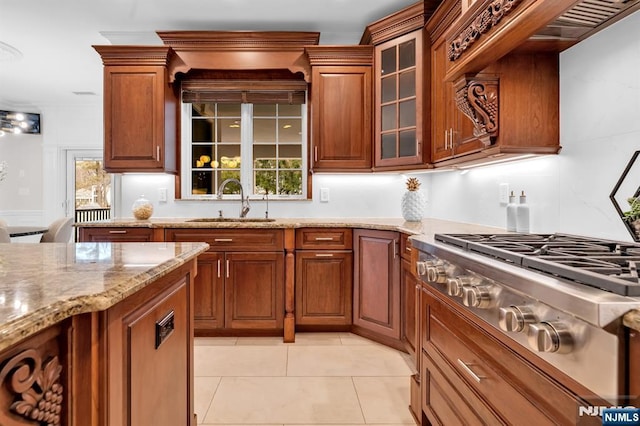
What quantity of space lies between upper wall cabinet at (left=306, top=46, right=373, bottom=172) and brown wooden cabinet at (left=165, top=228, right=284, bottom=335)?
0.89 metres

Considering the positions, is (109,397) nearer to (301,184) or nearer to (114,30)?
(301,184)

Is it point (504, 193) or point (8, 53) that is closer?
point (504, 193)

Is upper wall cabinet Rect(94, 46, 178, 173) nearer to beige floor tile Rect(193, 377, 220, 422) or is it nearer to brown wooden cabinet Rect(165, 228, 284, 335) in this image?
brown wooden cabinet Rect(165, 228, 284, 335)

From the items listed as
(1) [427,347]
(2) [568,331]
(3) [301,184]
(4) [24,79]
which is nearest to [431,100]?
(3) [301,184]

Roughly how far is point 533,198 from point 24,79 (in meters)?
6.22

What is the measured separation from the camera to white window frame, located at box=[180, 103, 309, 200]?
3.68 meters

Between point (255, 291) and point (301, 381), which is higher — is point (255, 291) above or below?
above

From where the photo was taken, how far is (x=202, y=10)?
3.17m

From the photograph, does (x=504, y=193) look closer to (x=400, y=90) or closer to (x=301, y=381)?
(x=400, y=90)

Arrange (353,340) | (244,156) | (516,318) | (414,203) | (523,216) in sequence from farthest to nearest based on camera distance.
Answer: (244,156)
(414,203)
(353,340)
(523,216)
(516,318)

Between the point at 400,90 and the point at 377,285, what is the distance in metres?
1.57

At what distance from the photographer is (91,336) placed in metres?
0.78

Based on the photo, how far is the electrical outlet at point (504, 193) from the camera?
7.57 feet

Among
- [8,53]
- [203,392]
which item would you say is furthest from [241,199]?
[8,53]
